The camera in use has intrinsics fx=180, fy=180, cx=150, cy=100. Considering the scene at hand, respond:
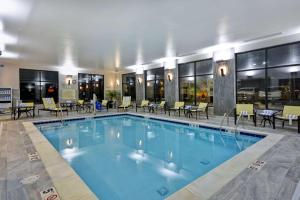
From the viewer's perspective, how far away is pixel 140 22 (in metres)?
4.57

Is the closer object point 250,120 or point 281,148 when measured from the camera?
point 281,148

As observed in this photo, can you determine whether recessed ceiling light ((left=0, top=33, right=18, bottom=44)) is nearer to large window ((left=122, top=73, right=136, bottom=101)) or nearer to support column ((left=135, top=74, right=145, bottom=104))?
support column ((left=135, top=74, right=145, bottom=104))

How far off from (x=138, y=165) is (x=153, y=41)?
425 centimetres

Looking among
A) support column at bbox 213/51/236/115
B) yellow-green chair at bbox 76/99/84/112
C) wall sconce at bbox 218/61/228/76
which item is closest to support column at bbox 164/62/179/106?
support column at bbox 213/51/236/115

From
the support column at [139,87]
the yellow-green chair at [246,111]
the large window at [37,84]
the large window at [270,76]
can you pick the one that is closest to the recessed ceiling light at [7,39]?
the large window at [37,84]

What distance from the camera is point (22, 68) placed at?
1086 centimetres

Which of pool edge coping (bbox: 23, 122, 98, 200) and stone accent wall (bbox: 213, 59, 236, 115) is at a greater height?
stone accent wall (bbox: 213, 59, 236, 115)

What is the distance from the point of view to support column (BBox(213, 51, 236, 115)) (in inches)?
307

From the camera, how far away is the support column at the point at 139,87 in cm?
1277

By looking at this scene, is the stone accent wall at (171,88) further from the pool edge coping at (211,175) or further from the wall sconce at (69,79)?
the wall sconce at (69,79)

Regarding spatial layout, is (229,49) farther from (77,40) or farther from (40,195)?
(40,195)

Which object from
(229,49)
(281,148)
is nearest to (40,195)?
(281,148)

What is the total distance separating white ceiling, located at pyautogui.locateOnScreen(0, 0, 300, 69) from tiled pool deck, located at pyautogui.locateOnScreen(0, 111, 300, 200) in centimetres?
301

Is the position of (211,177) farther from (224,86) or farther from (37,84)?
(37,84)
